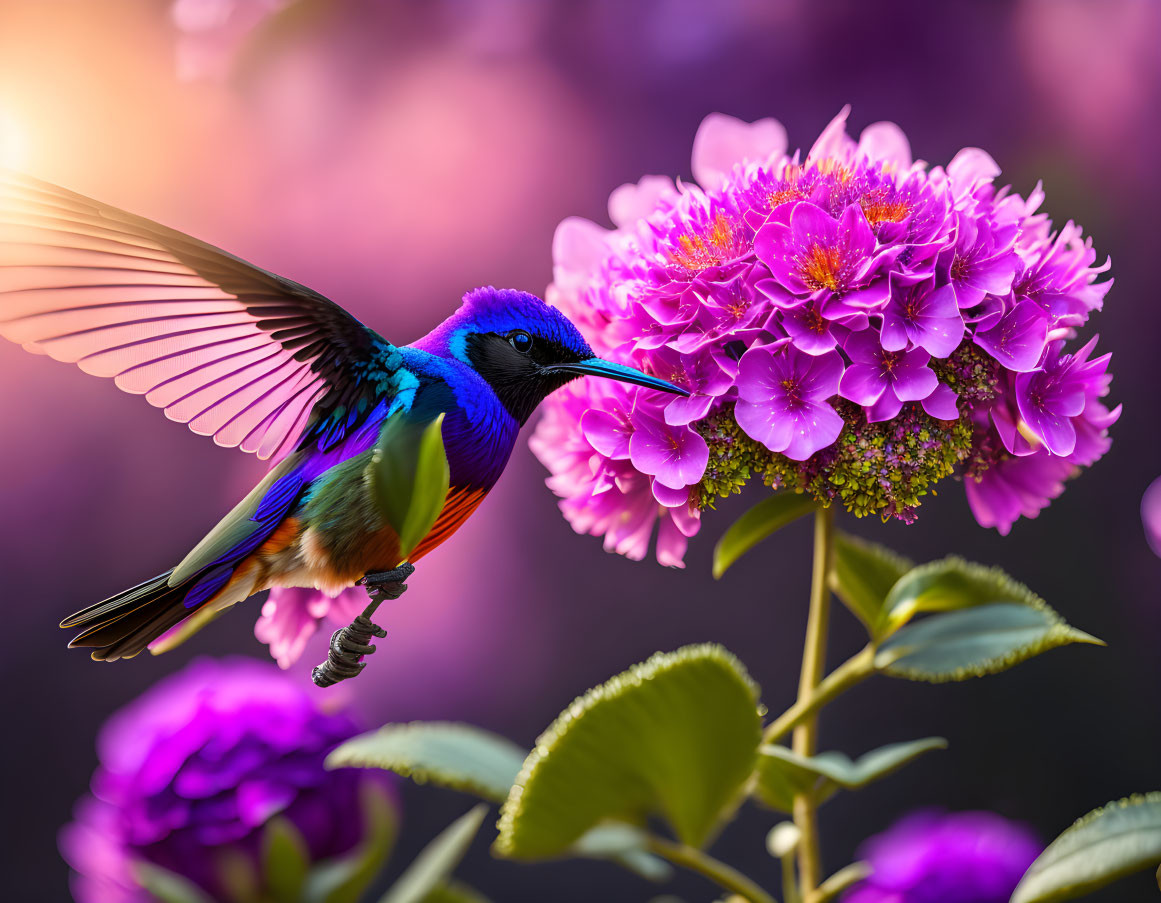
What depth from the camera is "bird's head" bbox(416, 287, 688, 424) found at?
1.38 feet

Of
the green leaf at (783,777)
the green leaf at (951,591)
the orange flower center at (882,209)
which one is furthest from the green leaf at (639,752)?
the orange flower center at (882,209)

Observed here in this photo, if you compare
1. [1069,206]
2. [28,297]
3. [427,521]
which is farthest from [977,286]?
[1069,206]

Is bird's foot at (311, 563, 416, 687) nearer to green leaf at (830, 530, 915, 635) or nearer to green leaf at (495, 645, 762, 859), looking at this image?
green leaf at (495, 645, 762, 859)

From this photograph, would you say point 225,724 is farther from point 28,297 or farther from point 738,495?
point 738,495

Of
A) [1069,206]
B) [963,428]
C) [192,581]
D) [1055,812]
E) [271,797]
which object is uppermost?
[1069,206]

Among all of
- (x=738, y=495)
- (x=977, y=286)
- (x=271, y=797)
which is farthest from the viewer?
(x=738, y=495)

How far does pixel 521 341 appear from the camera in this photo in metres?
0.43

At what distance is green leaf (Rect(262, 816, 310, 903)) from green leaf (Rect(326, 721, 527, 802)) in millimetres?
47

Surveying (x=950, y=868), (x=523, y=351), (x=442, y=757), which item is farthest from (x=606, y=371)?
(x=950, y=868)

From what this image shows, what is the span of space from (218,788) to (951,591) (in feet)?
1.57

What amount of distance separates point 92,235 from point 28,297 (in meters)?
0.04

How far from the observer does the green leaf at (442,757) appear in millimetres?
522

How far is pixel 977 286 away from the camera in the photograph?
1.48 feet

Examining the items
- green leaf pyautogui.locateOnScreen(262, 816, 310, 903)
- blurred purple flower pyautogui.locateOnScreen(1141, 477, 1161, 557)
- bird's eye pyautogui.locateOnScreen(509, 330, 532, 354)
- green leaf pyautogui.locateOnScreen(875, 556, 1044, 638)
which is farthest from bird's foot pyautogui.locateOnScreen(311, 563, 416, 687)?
blurred purple flower pyautogui.locateOnScreen(1141, 477, 1161, 557)
